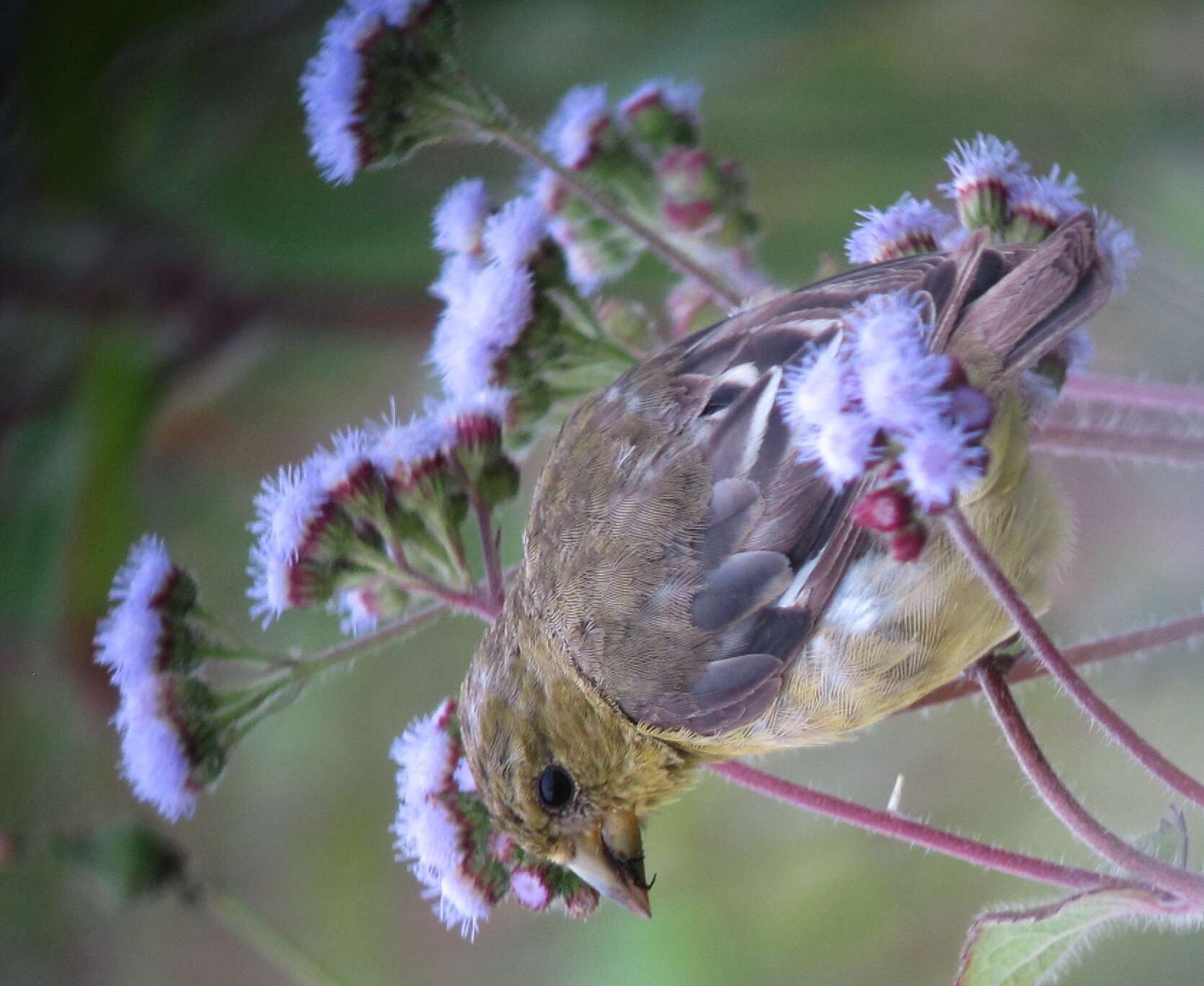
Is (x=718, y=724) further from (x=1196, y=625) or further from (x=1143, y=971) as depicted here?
(x=1143, y=971)

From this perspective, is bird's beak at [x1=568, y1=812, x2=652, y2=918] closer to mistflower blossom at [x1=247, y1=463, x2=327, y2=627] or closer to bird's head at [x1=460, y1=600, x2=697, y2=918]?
bird's head at [x1=460, y1=600, x2=697, y2=918]

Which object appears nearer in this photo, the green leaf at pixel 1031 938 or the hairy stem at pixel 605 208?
the green leaf at pixel 1031 938

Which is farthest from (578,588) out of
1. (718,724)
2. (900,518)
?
(900,518)

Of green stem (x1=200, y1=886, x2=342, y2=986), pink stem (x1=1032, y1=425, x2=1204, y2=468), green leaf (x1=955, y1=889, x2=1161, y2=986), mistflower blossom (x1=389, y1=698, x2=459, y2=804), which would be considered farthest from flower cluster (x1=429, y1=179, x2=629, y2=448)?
green stem (x1=200, y1=886, x2=342, y2=986)

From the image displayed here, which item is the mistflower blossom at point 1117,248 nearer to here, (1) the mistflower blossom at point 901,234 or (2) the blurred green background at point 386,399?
(1) the mistflower blossom at point 901,234

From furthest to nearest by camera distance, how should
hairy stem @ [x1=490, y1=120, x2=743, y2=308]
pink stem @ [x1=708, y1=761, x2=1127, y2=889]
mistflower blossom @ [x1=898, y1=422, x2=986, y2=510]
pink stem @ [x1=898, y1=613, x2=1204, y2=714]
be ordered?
hairy stem @ [x1=490, y1=120, x2=743, y2=308] → pink stem @ [x1=898, y1=613, x2=1204, y2=714] → pink stem @ [x1=708, y1=761, x2=1127, y2=889] → mistflower blossom @ [x1=898, y1=422, x2=986, y2=510]

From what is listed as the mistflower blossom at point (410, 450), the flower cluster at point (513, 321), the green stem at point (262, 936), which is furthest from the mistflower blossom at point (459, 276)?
the green stem at point (262, 936)
